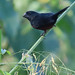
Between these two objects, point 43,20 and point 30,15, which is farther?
point 30,15

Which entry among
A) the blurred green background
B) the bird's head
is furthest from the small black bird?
the blurred green background

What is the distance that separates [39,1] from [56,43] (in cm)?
71

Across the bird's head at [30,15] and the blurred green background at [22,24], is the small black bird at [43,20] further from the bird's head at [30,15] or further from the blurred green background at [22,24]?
the blurred green background at [22,24]

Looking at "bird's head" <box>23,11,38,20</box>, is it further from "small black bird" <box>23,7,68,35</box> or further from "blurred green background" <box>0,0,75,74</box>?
"blurred green background" <box>0,0,75,74</box>

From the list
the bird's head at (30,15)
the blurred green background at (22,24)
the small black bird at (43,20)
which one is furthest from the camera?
the blurred green background at (22,24)

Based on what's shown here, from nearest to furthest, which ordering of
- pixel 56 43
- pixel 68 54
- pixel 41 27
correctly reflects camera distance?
pixel 41 27, pixel 56 43, pixel 68 54

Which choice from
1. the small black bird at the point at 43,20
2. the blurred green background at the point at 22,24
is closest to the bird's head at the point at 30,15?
the small black bird at the point at 43,20

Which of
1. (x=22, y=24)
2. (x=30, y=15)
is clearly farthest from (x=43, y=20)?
(x=22, y=24)

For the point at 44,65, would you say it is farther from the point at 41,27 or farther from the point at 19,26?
the point at 19,26

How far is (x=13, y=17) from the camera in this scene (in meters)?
3.11

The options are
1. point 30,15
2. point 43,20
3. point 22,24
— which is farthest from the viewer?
point 22,24

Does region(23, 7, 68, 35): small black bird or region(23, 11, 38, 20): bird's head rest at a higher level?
region(23, 11, 38, 20): bird's head

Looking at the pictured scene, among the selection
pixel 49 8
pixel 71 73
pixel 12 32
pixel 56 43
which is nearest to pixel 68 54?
pixel 56 43

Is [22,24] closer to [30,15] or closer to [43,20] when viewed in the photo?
[30,15]
